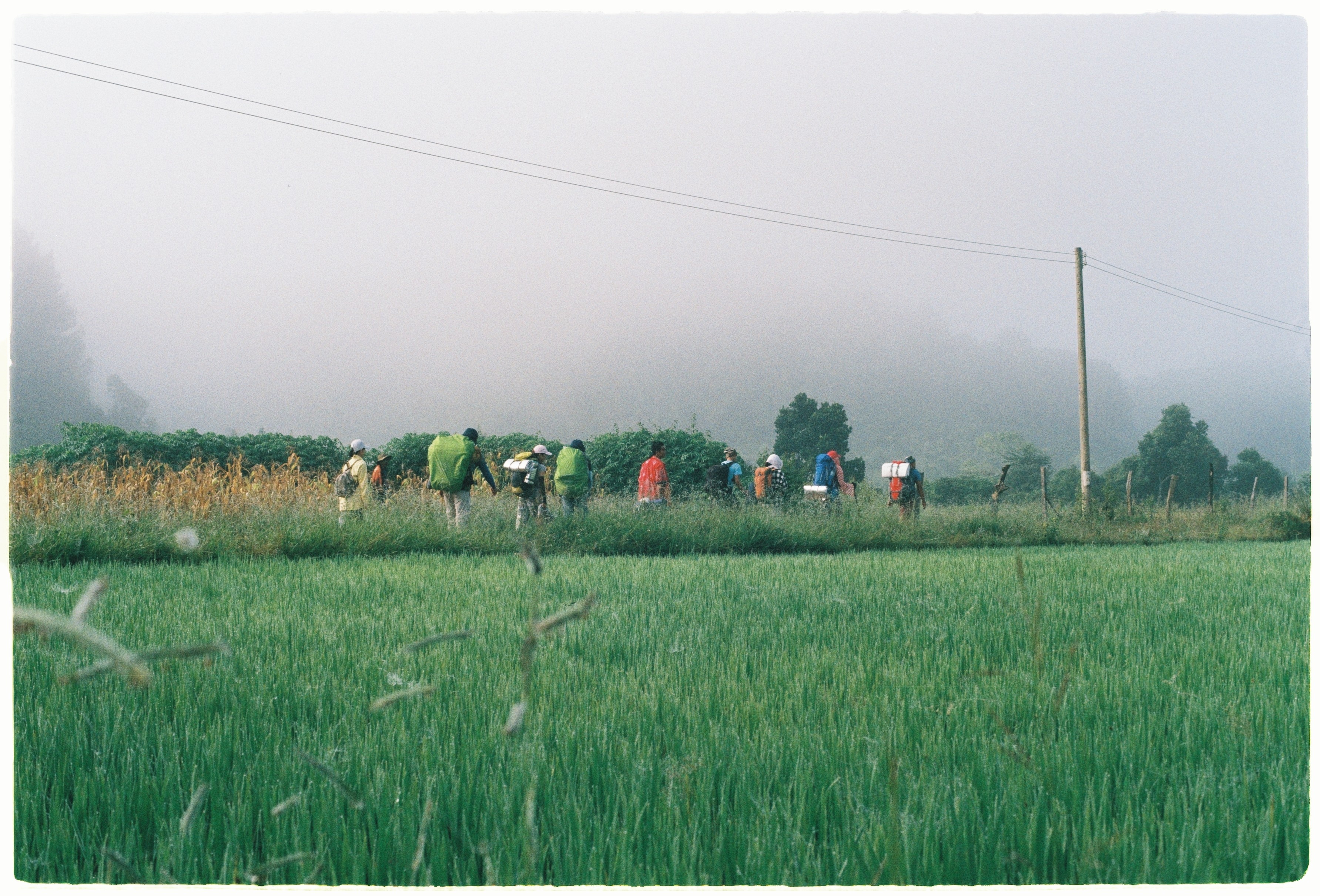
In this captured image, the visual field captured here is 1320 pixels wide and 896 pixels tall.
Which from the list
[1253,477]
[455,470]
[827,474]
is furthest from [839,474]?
[1253,477]

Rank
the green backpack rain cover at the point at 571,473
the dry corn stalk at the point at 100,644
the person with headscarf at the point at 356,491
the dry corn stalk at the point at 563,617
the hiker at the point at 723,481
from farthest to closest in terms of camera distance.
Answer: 1. the hiker at the point at 723,481
2. the green backpack rain cover at the point at 571,473
3. the person with headscarf at the point at 356,491
4. the dry corn stalk at the point at 563,617
5. the dry corn stalk at the point at 100,644

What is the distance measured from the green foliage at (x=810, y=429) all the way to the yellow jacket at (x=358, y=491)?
→ 3056cm

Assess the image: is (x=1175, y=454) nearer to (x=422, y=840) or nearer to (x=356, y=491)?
(x=356, y=491)

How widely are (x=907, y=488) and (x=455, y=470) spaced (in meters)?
8.83

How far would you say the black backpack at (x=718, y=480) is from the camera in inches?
563

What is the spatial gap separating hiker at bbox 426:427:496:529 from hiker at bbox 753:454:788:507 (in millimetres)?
5161

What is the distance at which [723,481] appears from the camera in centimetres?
1467

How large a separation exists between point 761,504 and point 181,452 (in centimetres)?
1797

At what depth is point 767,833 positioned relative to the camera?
174 centimetres

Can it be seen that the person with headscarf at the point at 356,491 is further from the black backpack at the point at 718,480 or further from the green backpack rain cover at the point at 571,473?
the black backpack at the point at 718,480

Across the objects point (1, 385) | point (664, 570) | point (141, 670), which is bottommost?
point (664, 570)

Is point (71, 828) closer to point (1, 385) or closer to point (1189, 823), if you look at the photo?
point (1, 385)

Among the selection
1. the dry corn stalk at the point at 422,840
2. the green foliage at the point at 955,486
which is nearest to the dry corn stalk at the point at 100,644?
the dry corn stalk at the point at 422,840

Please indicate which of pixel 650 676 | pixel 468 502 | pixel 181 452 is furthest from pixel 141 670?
pixel 181 452
